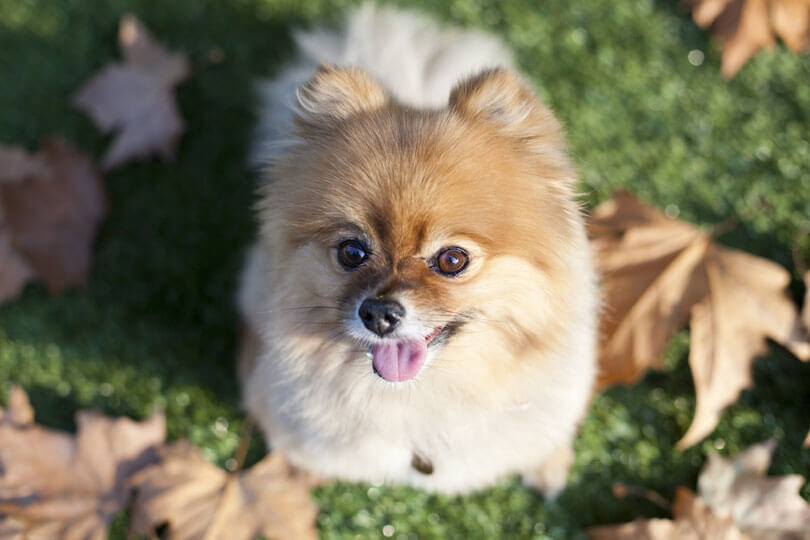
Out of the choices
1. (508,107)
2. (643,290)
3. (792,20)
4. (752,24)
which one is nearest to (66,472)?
(508,107)

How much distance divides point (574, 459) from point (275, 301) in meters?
1.52

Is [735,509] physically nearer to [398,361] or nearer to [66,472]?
[398,361]

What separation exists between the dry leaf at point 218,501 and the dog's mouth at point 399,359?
909 millimetres

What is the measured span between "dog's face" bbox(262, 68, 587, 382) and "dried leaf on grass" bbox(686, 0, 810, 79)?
68.4 inches

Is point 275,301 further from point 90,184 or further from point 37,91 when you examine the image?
point 37,91

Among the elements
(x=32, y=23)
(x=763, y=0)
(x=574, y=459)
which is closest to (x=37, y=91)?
(x=32, y=23)

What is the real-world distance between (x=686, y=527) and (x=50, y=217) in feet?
9.53

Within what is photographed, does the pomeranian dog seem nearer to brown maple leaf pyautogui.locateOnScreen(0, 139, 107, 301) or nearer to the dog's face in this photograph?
the dog's face

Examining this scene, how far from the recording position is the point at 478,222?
1700mm

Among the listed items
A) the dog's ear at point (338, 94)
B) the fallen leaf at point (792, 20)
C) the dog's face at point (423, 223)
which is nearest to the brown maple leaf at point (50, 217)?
the dog's face at point (423, 223)

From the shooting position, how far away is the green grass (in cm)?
272

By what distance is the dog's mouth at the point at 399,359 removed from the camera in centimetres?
186

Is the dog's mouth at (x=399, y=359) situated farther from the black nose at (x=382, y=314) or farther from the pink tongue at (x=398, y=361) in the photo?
the black nose at (x=382, y=314)

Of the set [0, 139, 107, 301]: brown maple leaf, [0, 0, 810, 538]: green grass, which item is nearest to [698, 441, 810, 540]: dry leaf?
[0, 0, 810, 538]: green grass
